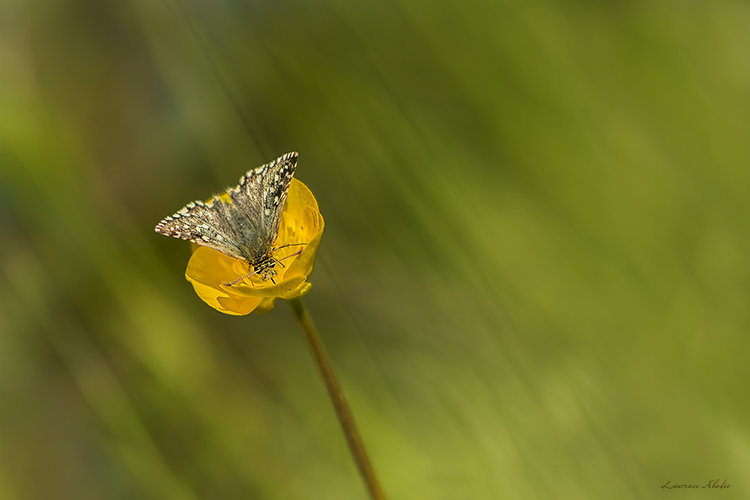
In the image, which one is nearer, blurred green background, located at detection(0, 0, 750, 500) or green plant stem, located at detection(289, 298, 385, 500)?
green plant stem, located at detection(289, 298, 385, 500)

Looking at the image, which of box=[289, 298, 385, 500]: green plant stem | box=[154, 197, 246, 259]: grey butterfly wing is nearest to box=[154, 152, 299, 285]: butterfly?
box=[154, 197, 246, 259]: grey butterfly wing

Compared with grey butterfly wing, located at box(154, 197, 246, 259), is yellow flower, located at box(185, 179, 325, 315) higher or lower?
lower

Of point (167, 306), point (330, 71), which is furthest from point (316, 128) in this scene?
point (167, 306)

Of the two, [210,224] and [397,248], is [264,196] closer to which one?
[210,224]

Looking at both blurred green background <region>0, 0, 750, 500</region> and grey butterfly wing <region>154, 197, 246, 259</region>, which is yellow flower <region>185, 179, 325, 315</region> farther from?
blurred green background <region>0, 0, 750, 500</region>

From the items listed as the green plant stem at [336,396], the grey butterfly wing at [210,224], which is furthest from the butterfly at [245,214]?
the green plant stem at [336,396]

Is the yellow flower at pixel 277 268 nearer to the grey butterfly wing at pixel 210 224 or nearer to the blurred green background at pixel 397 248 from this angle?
the grey butterfly wing at pixel 210 224

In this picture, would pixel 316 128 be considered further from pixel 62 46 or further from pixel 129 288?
pixel 62 46
